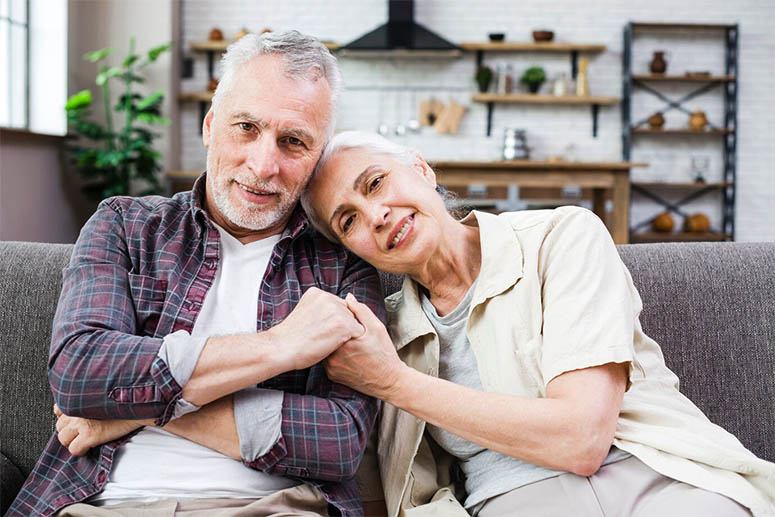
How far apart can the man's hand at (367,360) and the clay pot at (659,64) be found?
5.93 meters

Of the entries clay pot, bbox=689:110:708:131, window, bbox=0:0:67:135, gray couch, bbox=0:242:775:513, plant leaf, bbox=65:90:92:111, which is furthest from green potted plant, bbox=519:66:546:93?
gray couch, bbox=0:242:775:513

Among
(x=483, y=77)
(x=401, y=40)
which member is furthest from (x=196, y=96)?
(x=483, y=77)

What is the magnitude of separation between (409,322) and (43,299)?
77cm

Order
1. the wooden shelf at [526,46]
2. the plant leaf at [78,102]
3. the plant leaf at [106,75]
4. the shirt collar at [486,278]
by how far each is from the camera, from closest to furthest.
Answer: the shirt collar at [486,278]
the plant leaf at [78,102]
the plant leaf at [106,75]
the wooden shelf at [526,46]

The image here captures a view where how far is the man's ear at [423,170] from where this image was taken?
1673mm

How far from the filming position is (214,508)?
1.38 m

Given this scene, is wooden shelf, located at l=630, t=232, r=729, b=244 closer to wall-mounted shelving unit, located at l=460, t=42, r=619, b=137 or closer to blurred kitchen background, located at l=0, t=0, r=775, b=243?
blurred kitchen background, located at l=0, t=0, r=775, b=243

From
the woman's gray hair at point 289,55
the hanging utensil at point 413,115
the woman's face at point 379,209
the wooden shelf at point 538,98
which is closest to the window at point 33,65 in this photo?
the hanging utensil at point 413,115

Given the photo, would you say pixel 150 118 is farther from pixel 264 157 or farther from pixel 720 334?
pixel 720 334

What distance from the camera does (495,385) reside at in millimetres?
1487

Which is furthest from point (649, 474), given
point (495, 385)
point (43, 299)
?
point (43, 299)

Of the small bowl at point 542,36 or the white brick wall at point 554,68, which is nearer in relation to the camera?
the small bowl at point 542,36

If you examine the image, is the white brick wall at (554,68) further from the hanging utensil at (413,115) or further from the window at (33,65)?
the window at (33,65)

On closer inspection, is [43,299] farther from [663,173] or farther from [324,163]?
[663,173]
